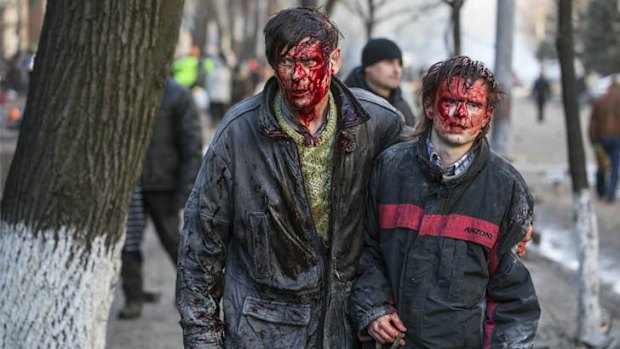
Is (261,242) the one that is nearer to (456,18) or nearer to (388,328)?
(388,328)

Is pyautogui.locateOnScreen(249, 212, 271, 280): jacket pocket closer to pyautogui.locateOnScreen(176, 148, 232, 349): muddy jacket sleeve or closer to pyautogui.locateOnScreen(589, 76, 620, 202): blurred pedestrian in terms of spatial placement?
pyautogui.locateOnScreen(176, 148, 232, 349): muddy jacket sleeve

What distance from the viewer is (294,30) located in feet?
11.0

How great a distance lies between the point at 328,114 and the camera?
3486 mm

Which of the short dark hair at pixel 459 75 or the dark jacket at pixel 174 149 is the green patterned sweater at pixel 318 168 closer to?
the short dark hair at pixel 459 75

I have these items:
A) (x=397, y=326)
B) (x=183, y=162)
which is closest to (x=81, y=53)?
(x=397, y=326)

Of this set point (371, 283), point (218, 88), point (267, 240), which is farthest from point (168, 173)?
point (218, 88)

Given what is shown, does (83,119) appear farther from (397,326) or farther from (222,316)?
(397,326)

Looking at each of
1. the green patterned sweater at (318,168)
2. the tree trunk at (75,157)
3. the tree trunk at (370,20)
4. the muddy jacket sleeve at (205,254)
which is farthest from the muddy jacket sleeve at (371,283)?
the tree trunk at (370,20)

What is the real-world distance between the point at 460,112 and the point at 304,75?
50 cm

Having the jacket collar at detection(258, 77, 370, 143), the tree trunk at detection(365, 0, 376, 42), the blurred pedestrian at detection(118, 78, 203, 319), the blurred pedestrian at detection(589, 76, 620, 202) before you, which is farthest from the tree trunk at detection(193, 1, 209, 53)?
the jacket collar at detection(258, 77, 370, 143)

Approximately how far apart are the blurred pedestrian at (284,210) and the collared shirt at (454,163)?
252 millimetres

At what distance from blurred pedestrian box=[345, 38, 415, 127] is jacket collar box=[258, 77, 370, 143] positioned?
2837 millimetres

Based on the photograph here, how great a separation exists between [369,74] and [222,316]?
3.13m

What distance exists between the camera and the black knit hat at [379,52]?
644 centimetres
